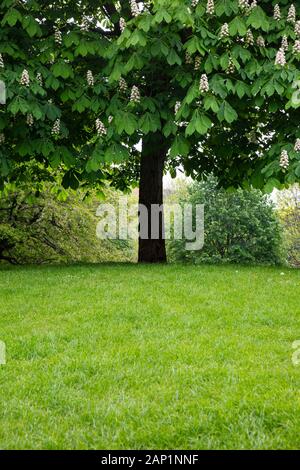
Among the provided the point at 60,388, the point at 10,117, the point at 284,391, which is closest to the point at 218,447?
the point at 284,391

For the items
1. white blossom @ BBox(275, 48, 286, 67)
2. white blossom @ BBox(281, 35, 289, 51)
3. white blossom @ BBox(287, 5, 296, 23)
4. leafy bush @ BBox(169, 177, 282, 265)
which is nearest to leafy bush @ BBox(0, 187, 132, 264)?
leafy bush @ BBox(169, 177, 282, 265)

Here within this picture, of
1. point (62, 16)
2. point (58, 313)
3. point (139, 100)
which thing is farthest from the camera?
point (62, 16)

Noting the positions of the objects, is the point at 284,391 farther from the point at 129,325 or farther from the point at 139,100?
the point at 139,100

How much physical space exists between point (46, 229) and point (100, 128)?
9.64m

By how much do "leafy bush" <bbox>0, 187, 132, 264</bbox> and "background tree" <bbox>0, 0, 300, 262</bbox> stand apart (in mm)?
7314

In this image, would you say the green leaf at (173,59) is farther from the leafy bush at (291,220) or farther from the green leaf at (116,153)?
the leafy bush at (291,220)

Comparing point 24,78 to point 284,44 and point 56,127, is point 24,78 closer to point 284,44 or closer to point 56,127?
point 56,127

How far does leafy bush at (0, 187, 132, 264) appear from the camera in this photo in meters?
14.9

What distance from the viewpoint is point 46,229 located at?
51.6 feet

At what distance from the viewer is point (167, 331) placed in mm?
4789

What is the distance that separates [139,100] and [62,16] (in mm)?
2186

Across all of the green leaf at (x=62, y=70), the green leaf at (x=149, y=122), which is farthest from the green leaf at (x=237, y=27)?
the green leaf at (x=62, y=70)

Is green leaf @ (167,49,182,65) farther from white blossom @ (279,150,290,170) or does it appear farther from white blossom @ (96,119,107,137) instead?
white blossom @ (279,150,290,170)
